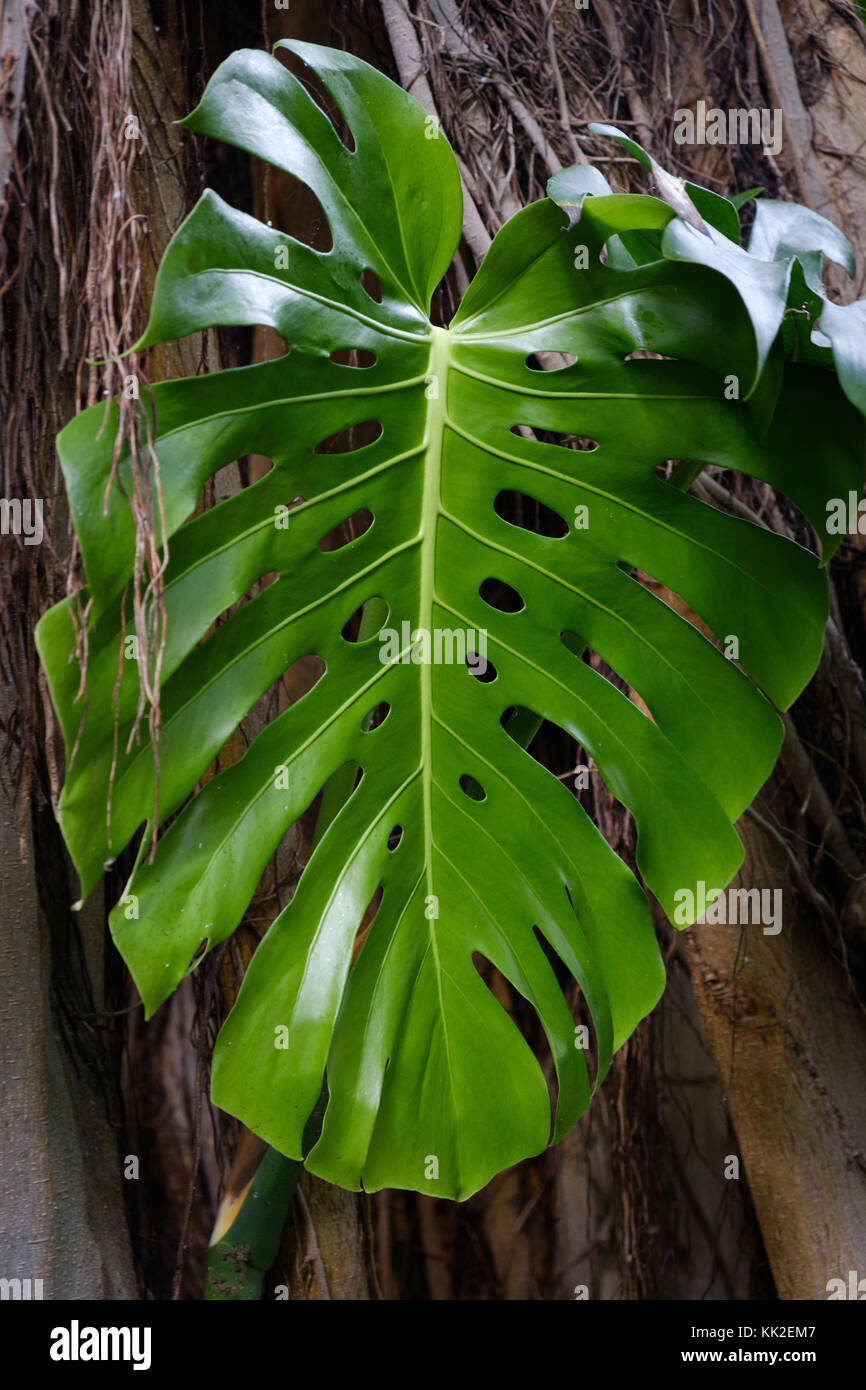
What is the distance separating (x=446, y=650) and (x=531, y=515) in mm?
746

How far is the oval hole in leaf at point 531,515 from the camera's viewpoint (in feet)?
5.10

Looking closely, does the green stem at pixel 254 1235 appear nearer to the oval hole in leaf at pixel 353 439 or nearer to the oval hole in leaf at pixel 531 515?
the oval hole in leaf at pixel 353 439

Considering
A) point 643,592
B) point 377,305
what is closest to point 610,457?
point 643,592

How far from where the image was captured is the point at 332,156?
82 centimetres

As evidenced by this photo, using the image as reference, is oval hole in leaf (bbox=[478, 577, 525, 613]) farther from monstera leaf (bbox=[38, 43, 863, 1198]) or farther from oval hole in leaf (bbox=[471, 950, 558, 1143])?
monstera leaf (bbox=[38, 43, 863, 1198])

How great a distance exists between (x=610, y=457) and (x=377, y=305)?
25 centimetres

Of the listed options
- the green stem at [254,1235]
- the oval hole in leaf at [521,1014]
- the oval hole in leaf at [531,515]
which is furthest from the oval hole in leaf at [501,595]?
the green stem at [254,1235]

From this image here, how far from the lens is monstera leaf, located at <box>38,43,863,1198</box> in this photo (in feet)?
2.68

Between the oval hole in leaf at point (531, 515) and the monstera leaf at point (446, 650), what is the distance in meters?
0.64

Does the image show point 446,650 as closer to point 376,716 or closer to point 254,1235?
point 376,716

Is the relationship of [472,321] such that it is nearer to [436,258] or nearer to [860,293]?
[436,258]

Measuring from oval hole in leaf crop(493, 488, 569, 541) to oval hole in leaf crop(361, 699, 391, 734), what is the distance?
1.36ft

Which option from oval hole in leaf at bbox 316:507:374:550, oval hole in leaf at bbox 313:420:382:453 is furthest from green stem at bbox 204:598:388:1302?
oval hole in leaf at bbox 313:420:382:453

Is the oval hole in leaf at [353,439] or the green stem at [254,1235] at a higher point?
the oval hole in leaf at [353,439]
